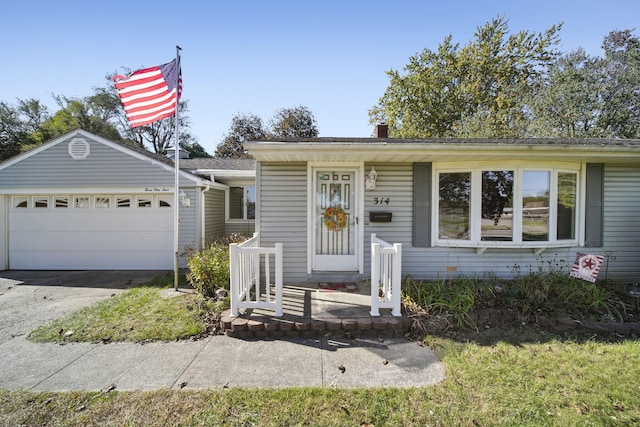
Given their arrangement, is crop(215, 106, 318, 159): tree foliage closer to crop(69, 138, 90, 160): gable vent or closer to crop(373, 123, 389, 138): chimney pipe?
crop(69, 138, 90, 160): gable vent

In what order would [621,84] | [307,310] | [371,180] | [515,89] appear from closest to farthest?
[307,310] → [371,180] → [621,84] → [515,89]

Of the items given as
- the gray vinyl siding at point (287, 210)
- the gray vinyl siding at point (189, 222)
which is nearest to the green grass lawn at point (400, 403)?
the gray vinyl siding at point (287, 210)

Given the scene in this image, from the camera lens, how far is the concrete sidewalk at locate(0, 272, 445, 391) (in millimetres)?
2635

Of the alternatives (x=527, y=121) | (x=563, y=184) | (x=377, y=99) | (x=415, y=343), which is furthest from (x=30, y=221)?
(x=527, y=121)

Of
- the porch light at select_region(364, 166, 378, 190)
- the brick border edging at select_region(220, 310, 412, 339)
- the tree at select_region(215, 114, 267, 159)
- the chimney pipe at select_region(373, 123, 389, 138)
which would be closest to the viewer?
the brick border edging at select_region(220, 310, 412, 339)

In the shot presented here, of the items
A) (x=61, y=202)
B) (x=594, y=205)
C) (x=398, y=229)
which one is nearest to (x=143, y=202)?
(x=61, y=202)

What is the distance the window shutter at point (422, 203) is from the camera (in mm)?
5227

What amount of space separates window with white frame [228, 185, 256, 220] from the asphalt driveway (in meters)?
3.09

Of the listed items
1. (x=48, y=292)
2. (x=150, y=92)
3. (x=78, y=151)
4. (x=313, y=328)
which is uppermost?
(x=150, y=92)

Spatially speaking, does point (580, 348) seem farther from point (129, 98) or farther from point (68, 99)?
point (68, 99)

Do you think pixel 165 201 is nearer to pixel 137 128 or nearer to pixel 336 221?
pixel 336 221

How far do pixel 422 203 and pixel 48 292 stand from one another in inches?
308

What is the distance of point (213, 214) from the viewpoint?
27.9 feet

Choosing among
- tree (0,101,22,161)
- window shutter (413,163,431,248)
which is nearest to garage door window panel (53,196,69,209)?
window shutter (413,163,431,248)
